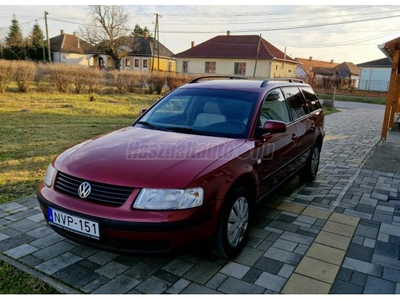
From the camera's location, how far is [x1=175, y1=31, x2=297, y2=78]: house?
4047 centimetres

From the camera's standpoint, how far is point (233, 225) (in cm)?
299

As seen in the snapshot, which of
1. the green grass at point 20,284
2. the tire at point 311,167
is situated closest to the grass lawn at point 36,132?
the green grass at point 20,284

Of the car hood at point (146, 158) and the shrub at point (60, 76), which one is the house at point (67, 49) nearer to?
the shrub at point (60, 76)

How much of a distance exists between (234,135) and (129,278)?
66.0 inches

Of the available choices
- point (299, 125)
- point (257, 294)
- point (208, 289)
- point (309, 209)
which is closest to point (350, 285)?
point (257, 294)

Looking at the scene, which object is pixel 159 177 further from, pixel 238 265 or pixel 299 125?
pixel 299 125

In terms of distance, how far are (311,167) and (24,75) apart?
14917mm

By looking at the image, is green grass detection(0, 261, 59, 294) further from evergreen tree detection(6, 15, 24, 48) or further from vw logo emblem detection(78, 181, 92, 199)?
evergreen tree detection(6, 15, 24, 48)

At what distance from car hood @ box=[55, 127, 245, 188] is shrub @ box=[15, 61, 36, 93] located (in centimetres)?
1443

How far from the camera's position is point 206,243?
2.67 metres

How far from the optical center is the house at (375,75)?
4150cm

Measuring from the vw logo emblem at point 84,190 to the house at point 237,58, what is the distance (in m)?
38.9

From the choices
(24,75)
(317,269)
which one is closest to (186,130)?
(317,269)

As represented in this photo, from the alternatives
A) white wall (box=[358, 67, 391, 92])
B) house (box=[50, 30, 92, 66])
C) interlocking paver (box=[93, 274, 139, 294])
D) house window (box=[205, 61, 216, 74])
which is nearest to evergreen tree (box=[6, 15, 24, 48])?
house (box=[50, 30, 92, 66])
